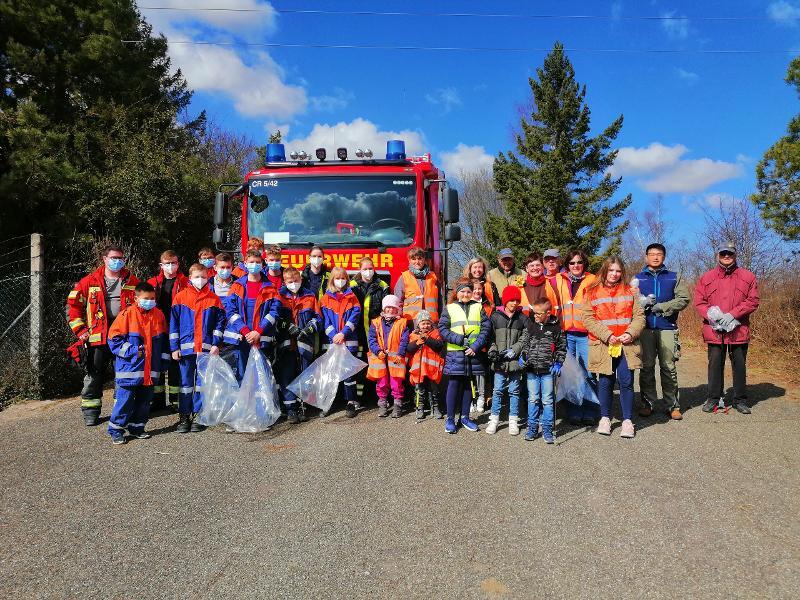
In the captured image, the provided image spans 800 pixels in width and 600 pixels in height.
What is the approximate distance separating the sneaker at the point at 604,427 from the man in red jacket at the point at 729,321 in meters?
1.74

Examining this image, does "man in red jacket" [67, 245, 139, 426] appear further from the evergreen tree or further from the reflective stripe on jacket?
the evergreen tree

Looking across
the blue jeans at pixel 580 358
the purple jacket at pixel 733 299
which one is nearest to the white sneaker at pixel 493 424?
the blue jeans at pixel 580 358

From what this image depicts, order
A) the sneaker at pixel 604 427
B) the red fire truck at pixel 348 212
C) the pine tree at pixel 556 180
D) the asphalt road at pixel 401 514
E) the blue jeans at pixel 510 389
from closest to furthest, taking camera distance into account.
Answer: the asphalt road at pixel 401 514
the sneaker at pixel 604 427
the blue jeans at pixel 510 389
the red fire truck at pixel 348 212
the pine tree at pixel 556 180

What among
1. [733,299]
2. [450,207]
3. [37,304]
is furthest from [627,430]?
[37,304]

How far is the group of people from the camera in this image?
18.7 feet

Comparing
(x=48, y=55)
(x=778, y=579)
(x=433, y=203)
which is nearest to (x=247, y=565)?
(x=778, y=579)

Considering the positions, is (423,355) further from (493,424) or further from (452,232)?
(452,232)

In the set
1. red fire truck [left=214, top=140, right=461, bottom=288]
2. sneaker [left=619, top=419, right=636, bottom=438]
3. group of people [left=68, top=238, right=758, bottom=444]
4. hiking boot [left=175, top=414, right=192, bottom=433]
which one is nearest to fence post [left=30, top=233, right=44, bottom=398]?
group of people [left=68, top=238, right=758, bottom=444]

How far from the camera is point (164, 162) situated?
13984mm

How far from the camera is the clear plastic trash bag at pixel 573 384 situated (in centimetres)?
576

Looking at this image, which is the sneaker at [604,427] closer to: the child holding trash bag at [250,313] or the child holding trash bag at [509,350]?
the child holding trash bag at [509,350]

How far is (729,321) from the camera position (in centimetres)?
650

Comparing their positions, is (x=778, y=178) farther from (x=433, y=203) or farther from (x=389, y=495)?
(x=389, y=495)

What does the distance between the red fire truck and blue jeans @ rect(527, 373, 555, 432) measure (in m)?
2.25
